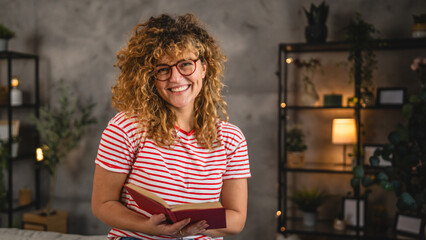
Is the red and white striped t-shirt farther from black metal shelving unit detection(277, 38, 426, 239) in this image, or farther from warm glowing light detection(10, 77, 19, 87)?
warm glowing light detection(10, 77, 19, 87)

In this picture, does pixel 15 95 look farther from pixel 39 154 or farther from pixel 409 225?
pixel 409 225

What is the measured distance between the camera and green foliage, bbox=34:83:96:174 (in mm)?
3512

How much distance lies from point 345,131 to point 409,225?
87 centimetres

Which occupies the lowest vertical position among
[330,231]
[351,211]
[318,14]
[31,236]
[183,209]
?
[330,231]

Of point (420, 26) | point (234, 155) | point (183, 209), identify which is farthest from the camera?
point (420, 26)

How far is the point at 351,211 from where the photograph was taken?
307 centimetres

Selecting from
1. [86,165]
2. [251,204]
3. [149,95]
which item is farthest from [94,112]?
[149,95]

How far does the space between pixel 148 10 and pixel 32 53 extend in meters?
1.38

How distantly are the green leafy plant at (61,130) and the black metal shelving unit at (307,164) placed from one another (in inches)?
71.2

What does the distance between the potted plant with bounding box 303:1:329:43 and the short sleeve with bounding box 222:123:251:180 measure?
1.84m

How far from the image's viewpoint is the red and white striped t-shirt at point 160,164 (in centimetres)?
129

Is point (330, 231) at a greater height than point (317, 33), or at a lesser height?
lesser

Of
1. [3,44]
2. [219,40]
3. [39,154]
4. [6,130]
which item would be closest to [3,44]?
[3,44]

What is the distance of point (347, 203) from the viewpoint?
3078 mm
